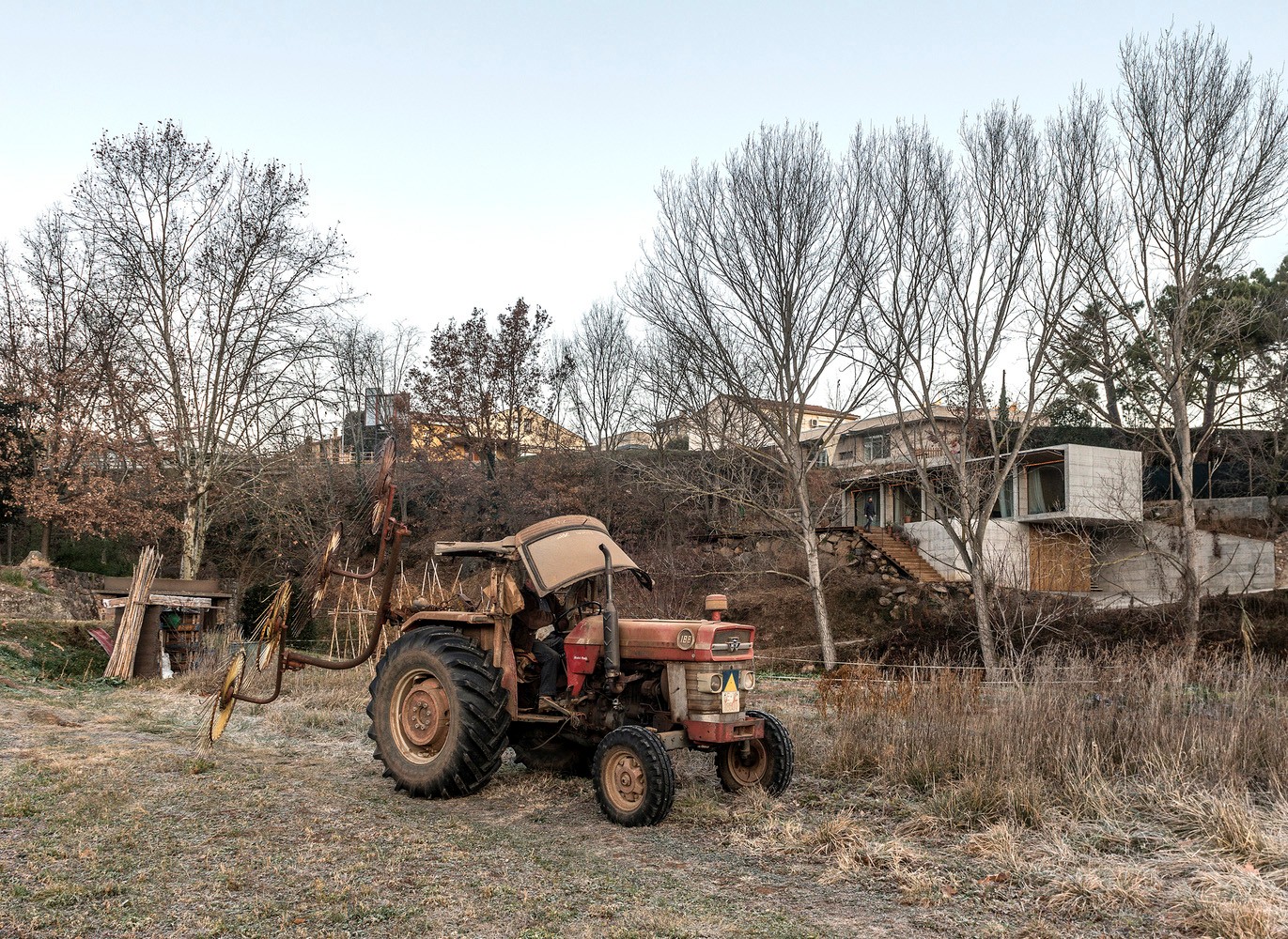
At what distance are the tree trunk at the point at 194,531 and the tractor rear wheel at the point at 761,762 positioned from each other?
2043 centimetres

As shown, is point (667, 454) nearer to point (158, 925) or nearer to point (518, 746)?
point (518, 746)

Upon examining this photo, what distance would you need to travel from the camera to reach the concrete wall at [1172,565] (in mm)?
24969

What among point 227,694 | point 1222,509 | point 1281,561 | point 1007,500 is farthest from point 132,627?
point 1222,509

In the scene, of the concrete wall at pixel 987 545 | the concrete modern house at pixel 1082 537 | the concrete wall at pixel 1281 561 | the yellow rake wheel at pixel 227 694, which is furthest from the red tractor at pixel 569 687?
A: the concrete wall at pixel 1281 561

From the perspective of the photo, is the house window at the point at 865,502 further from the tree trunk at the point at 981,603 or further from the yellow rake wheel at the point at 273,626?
the yellow rake wheel at the point at 273,626

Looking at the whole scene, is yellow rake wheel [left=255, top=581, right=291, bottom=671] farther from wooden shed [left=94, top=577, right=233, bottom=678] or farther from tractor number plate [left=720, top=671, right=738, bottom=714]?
wooden shed [left=94, top=577, right=233, bottom=678]

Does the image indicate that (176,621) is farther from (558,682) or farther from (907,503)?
(907,503)

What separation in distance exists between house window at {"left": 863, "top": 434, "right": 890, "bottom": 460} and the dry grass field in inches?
1416

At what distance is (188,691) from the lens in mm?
13945

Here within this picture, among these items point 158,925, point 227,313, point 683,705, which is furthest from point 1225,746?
point 227,313

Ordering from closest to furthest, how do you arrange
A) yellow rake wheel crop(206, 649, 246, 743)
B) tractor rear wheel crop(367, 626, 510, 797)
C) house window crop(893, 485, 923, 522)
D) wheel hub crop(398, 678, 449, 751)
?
1. tractor rear wheel crop(367, 626, 510, 797)
2. wheel hub crop(398, 678, 449, 751)
3. yellow rake wheel crop(206, 649, 246, 743)
4. house window crop(893, 485, 923, 522)

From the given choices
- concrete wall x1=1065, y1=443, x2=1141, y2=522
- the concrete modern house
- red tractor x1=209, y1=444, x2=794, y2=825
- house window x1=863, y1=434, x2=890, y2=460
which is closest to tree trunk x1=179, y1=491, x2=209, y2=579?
red tractor x1=209, y1=444, x2=794, y2=825

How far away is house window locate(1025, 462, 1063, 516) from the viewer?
27.3 metres

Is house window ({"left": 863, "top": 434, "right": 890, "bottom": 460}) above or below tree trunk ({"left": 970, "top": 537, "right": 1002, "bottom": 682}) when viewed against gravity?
above
